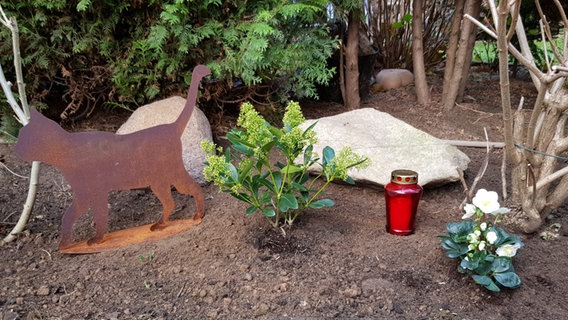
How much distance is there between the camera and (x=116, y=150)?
2.58 m

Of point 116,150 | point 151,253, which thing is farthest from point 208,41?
point 151,253

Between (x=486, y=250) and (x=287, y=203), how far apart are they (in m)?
0.94

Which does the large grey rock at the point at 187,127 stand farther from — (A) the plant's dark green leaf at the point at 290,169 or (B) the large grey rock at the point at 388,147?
(A) the plant's dark green leaf at the point at 290,169

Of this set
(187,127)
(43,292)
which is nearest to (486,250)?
(43,292)

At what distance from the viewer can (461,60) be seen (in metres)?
4.39

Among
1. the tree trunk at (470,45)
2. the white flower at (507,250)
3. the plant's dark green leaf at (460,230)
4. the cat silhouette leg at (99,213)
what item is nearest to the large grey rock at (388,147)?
the plant's dark green leaf at (460,230)

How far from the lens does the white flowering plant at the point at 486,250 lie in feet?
7.18

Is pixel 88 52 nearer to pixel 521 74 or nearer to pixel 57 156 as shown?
pixel 57 156

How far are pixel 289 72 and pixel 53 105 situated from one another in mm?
2069

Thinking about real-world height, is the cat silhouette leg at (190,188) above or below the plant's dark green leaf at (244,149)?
below

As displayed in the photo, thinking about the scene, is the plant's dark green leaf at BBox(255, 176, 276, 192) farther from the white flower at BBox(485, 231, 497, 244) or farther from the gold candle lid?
the white flower at BBox(485, 231, 497, 244)

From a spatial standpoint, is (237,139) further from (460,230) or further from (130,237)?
(460,230)

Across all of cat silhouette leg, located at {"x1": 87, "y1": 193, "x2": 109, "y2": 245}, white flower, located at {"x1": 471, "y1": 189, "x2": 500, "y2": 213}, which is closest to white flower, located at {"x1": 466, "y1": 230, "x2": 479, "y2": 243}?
white flower, located at {"x1": 471, "y1": 189, "x2": 500, "y2": 213}

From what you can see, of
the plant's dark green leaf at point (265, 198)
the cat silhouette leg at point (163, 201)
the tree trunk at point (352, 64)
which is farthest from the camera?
the tree trunk at point (352, 64)
